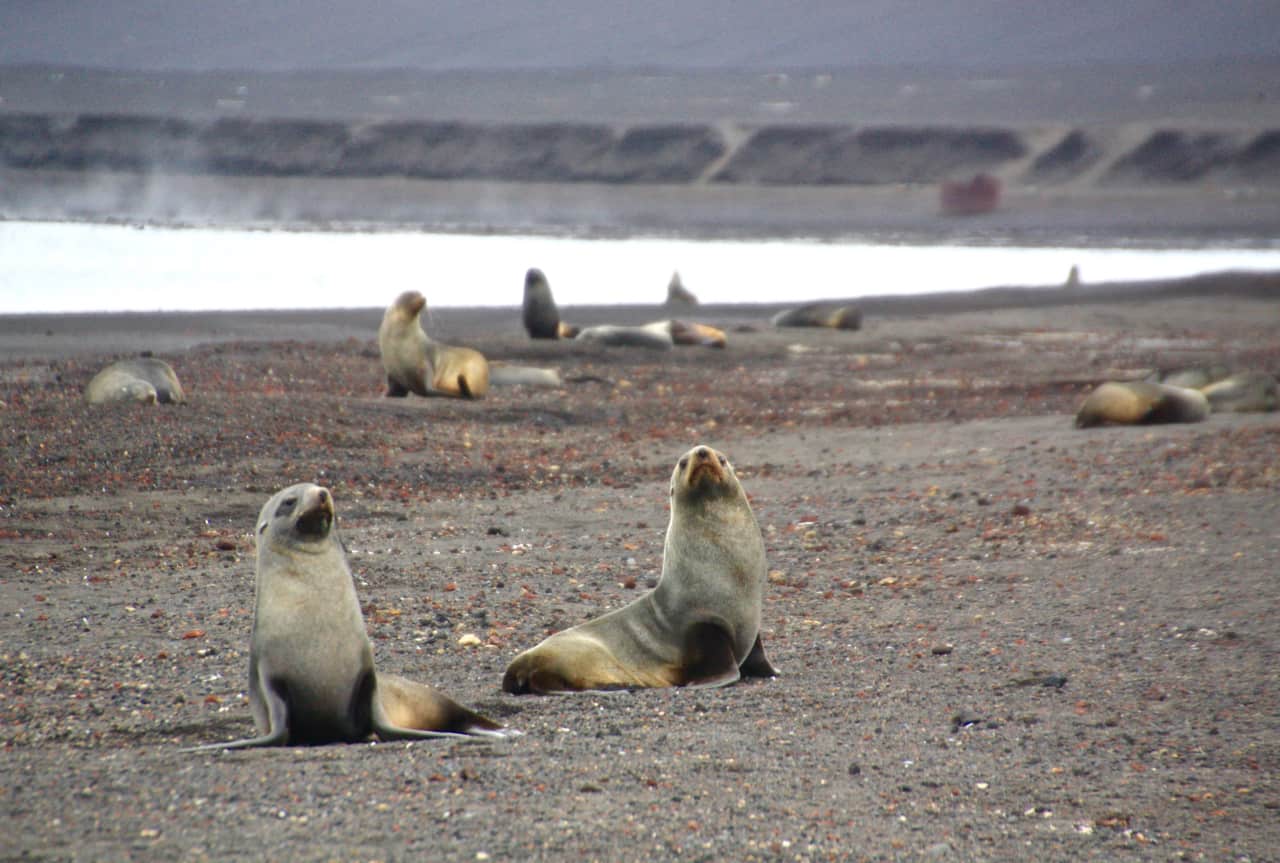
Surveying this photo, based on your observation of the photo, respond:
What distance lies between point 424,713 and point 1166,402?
7.49 meters

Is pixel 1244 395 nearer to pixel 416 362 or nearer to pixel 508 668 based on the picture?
pixel 416 362

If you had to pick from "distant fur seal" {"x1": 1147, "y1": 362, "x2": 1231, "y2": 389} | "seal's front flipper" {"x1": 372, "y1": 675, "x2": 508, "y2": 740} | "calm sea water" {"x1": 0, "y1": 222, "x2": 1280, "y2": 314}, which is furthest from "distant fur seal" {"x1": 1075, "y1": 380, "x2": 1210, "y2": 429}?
"calm sea water" {"x1": 0, "y1": 222, "x2": 1280, "y2": 314}

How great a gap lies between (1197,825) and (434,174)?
1716 inches

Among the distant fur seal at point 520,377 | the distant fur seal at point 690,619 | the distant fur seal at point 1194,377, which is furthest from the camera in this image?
the distant fur seal at point 520,377

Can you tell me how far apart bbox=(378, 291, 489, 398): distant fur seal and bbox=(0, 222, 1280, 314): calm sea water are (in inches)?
311

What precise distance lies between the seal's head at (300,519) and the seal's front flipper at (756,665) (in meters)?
1.36

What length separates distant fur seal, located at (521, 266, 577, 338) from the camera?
15391 millimetres

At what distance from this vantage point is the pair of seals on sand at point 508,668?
418 centimetres

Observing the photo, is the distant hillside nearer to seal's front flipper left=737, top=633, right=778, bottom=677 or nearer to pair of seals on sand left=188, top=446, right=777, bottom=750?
pair of seals on sand left=188, top=446, right=777, bottom=750

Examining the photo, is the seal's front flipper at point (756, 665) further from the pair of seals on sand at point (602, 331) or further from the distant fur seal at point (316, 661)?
the pair of seals on sand at point (602, 331)

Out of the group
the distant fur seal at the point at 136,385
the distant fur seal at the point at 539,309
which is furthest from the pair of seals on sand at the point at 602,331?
the distant fur seal at the point at 136,385

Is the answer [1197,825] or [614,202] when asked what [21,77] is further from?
[1197,825]

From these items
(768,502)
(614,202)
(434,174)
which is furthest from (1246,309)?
(434,174)

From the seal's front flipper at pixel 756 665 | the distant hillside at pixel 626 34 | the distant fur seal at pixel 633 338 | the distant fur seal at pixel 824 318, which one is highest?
the distant hillside at pixel 626 34
